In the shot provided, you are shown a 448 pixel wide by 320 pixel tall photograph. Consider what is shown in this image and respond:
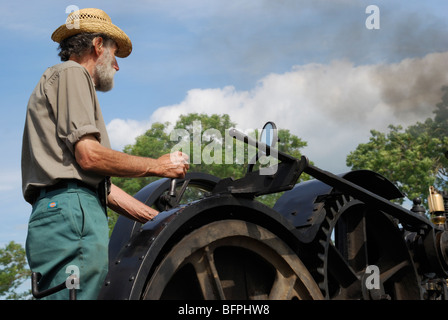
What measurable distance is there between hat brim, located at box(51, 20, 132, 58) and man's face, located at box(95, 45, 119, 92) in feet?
0.24

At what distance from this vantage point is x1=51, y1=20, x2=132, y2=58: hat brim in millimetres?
3166

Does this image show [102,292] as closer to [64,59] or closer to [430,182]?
[64,59]

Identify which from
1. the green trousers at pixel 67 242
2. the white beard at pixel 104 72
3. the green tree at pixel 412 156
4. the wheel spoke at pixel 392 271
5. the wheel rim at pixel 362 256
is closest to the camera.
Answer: the green trousers at pixel 67 242

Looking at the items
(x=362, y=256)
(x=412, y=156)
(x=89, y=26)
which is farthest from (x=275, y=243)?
(x=412, y=156)

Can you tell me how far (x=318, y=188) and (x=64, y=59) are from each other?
1.96 meters

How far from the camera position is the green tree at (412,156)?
2388cm

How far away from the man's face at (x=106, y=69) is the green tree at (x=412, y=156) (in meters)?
21.4

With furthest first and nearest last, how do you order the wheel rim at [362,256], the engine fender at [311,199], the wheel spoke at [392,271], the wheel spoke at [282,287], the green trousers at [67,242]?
the wheel spoke at [392,271] → the wheel rim at [362,256] → the engine fender at [311,199] → the wheel spoke at [282,287] → the green trousers at [67,242]

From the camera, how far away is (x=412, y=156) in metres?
24.5

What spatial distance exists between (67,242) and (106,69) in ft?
3.70

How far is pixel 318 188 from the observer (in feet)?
12.9

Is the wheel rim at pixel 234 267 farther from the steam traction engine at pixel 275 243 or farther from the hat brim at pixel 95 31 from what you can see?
the hat brim at pixel 95 31

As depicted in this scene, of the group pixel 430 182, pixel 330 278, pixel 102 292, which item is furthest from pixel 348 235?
pixel 430 182

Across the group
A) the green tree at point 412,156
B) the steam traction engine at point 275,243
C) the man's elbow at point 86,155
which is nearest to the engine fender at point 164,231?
the steam traction engine at point 275,243
